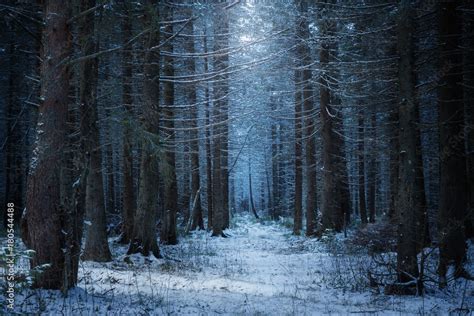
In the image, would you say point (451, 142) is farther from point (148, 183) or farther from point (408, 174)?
point (148, 183)

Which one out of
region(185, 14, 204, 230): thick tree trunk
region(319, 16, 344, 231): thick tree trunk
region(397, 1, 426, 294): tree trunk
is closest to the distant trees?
region(397, 1, 426, 294): tree trunk

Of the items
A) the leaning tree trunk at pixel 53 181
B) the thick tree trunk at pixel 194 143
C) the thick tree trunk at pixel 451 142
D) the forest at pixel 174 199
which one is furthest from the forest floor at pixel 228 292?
the thick tree trunk at pixel 194 143

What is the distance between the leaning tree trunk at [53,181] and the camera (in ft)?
18.9

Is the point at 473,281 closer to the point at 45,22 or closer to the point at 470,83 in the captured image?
the point at 470,83

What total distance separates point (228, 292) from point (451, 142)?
5.94 meters

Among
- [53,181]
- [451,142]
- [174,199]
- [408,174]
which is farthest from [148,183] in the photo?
[451,142]

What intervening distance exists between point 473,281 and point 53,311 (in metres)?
7.82

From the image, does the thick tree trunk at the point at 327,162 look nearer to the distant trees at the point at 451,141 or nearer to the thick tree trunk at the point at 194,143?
the thick tree trunk at the point at 194,143

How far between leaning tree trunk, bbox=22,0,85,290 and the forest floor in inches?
20.0

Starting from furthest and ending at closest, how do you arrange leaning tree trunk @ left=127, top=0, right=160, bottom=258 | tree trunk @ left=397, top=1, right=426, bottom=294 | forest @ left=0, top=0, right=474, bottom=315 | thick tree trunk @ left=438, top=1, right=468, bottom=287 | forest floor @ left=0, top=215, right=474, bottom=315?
1. leaning tree trunk @ left=127, top=0, right=160, bottom=258
2. thick tree trunk @ left=438, top=1, right=468, bottom=287
3. tree trunk @ left=397, top=1, right=426, bottom=294
4. forest @ left=0, top=0, right=474, bottom=315
5. forest floor @ left=0, top=215, right=474, bottom=315

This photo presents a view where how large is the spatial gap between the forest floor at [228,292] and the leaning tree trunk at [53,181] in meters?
0.51

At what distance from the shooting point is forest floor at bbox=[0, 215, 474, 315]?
18.9 ft

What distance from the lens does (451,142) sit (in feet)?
28.4

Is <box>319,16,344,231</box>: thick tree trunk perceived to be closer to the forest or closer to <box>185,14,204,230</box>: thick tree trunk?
the forest
